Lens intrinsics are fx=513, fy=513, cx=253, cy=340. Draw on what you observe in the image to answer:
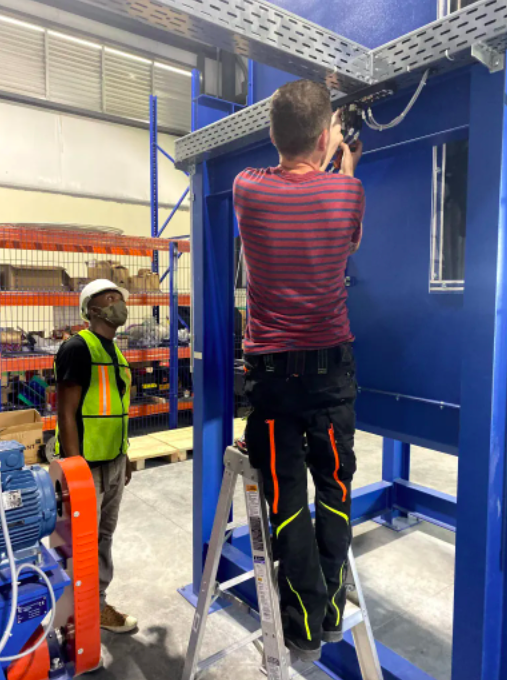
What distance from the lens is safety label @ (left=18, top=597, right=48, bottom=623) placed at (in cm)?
172

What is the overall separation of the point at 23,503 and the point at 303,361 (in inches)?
43.8

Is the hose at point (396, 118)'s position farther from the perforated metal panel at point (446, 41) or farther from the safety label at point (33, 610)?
the safety label at point (33, 610)

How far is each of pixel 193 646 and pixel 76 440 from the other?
1.02 m

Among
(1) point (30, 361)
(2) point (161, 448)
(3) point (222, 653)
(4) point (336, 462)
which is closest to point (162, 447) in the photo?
(2) point (161, 448)

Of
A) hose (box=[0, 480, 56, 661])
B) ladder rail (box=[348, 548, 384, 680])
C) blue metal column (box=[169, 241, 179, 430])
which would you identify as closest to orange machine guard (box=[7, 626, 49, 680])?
hose (box=[0, 480, 56, 661])

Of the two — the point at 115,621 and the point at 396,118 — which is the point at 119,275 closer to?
the point at 115,621

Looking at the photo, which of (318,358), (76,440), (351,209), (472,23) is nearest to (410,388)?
(318,358)

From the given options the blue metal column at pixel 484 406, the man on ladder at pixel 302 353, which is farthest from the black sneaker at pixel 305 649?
the blue metal column at pixel 484 406

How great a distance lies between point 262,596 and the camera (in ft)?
5.68

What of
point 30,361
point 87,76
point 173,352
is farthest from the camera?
point 87,76

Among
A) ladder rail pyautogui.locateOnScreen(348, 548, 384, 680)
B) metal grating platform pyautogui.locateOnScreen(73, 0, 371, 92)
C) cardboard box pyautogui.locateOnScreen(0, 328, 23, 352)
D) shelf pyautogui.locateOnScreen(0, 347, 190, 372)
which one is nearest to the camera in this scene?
metal grating platform pyautogui.locateOnScreen(73, 0, 371, 92)

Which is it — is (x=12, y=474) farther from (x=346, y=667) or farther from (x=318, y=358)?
(x=346, y=667)

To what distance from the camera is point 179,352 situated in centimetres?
683

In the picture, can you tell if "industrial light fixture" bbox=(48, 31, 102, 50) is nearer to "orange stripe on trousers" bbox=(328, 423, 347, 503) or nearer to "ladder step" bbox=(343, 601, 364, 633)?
"orange stripe on trousers" bbox=(328, 423, 347, 503)
